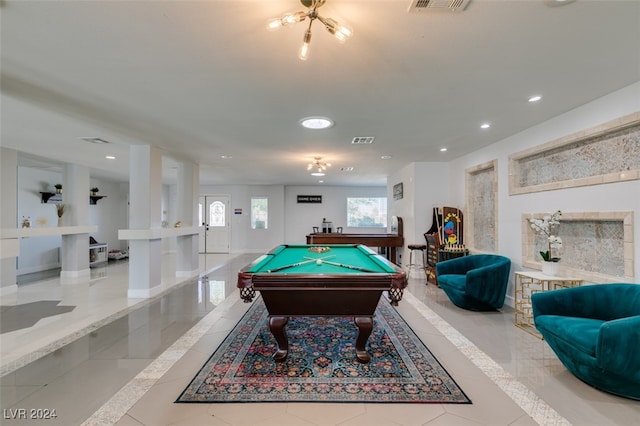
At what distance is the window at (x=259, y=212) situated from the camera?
1055 centimetres

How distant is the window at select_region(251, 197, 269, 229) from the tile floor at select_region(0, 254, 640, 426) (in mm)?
6163

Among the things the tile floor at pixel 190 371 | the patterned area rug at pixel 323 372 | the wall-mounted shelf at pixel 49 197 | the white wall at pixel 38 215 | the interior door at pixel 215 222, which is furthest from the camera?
the interior door at pixel 215 222

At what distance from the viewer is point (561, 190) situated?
3416 mm

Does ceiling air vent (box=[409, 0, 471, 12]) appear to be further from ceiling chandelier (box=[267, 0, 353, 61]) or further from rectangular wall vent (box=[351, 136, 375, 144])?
rectangular wall vent (box=[351, 136, 375, 144])

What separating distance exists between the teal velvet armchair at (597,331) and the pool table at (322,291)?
1.37m

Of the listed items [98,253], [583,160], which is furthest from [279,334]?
[98,253]

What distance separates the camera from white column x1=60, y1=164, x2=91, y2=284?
6.34m

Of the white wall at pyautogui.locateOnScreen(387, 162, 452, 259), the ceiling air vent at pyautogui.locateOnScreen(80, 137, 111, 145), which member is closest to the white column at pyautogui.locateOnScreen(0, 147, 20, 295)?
the ceiling air vent at pyautogui.locateOnScreen(80, 137, 111, 145)

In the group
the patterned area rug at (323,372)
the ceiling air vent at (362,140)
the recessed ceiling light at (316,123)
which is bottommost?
the patterned area rug at (323,372)

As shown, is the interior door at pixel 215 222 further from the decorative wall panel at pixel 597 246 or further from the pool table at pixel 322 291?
the decorative wall panel at pixel 597 246

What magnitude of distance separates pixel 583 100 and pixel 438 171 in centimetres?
325

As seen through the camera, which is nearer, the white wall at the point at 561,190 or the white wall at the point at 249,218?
the white wall at the point at 561,190

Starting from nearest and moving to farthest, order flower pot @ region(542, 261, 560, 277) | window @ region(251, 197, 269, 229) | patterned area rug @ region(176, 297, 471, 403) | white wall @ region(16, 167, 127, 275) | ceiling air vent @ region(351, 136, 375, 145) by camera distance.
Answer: patterned area rug @ region(176, 297, 471, 403) → flower pot @ region(542, 261, 560, 277) → ceiling air vent @ region(351, 136, 375, 145) → white wall @ region(16, 167, 127, 275) → window @ region(251, 197, 269, 229)

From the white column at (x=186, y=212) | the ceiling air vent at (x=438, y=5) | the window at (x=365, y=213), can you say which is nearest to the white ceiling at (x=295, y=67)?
the ceiling air vent at (x=438, y=5)
